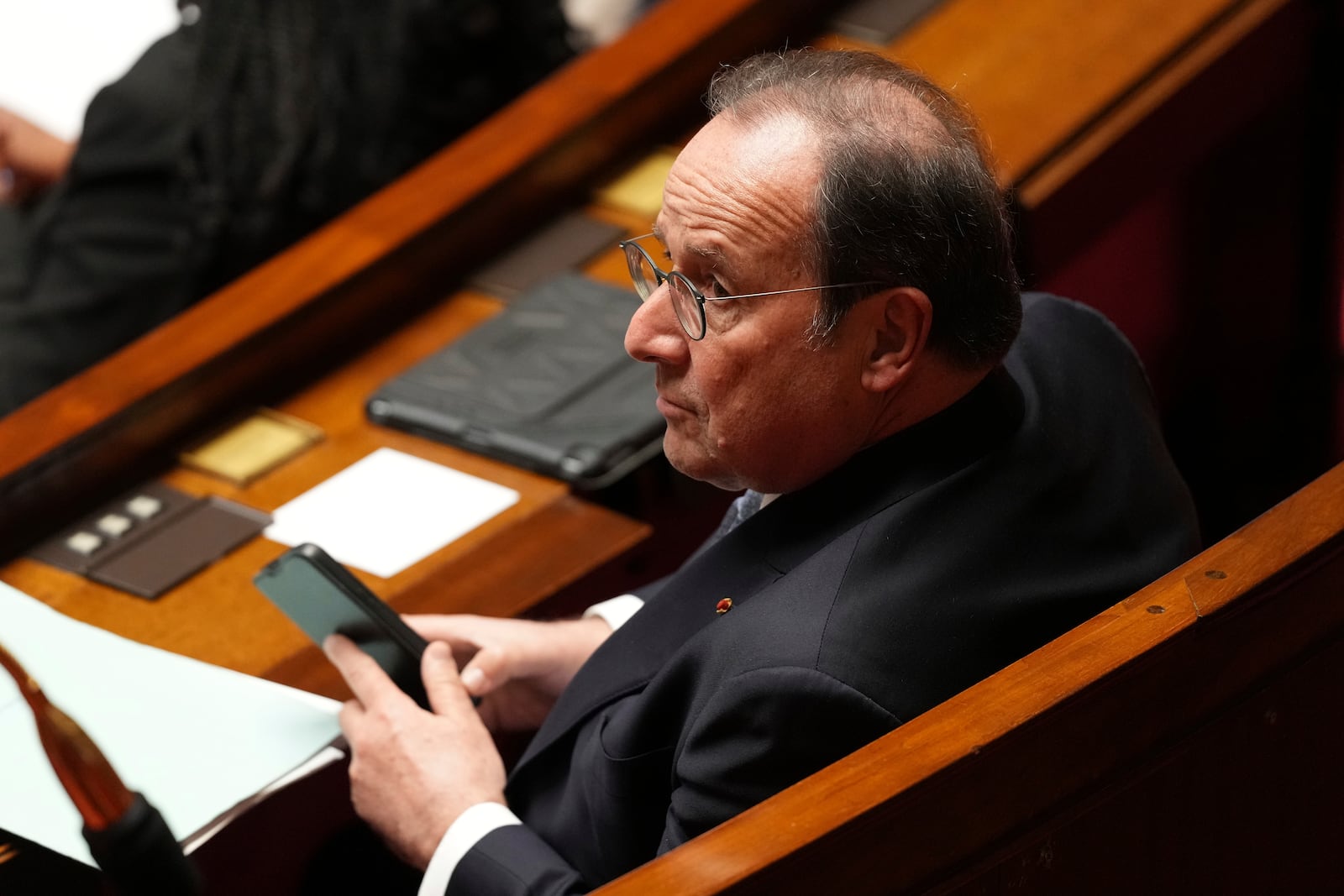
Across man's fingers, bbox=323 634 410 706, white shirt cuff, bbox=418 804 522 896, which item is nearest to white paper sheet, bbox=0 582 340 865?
man's fingers, bbox=323 634 410 706

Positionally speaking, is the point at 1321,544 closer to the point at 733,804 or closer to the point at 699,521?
the point at 733,804

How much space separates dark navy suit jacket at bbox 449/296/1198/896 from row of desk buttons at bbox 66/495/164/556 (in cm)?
58

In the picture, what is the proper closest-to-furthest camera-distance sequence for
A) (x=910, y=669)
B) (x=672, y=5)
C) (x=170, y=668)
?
(x=910, y=669) → (x=170, y=668) → (x=672, y=5)

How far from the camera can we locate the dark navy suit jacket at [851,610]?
1284 mm

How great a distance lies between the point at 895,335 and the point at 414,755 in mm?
548

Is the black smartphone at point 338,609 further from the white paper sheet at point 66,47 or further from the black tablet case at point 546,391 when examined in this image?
the white paper sheet at point 66,47

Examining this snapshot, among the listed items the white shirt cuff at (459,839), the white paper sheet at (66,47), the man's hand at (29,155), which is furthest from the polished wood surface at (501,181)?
the white paper sheet at (66,47)

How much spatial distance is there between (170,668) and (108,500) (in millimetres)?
356

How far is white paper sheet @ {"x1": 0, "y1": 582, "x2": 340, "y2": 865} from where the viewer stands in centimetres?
150

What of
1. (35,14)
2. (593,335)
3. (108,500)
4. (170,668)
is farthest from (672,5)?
(35,14)

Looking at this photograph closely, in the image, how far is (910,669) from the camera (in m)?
1.31

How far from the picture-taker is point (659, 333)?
147 centimetres

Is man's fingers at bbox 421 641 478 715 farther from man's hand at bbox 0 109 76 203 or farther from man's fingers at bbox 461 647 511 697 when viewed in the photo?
man's hand at bbox 0 109 76 203

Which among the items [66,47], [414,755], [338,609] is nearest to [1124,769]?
[414,755]
